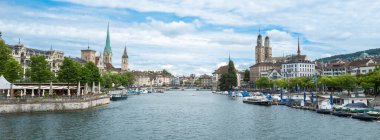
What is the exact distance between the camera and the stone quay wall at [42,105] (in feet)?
196

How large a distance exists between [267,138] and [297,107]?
39572mm

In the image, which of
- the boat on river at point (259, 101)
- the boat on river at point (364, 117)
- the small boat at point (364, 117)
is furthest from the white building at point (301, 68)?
the small boat at point (364, 117)

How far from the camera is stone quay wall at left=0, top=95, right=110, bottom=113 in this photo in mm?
59719

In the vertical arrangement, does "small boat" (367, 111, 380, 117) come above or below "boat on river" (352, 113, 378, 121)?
above

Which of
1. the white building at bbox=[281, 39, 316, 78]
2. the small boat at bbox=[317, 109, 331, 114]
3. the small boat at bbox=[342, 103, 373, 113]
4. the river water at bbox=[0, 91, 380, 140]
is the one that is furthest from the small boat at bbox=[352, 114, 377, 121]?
the white building at bbox=[281, 39, 316, 78]

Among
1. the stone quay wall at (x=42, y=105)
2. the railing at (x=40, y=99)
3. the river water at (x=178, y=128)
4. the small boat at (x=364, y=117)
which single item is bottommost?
the river water at (x=178, y=128)

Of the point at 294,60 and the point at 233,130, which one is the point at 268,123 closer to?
the point at 233,130

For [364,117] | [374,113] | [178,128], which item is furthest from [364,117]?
[178,128]

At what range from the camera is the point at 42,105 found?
64125 millimetres

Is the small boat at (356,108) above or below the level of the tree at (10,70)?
below

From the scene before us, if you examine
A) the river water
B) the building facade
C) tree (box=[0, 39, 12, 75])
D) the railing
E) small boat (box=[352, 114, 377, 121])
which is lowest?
the river water

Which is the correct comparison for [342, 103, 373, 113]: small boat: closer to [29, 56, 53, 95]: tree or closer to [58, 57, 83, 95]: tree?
[58, 57, 83, 95]: tree

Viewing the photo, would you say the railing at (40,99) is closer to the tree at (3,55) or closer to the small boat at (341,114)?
the tree at (3,55)

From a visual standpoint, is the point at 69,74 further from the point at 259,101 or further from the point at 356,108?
the point at 356,108
